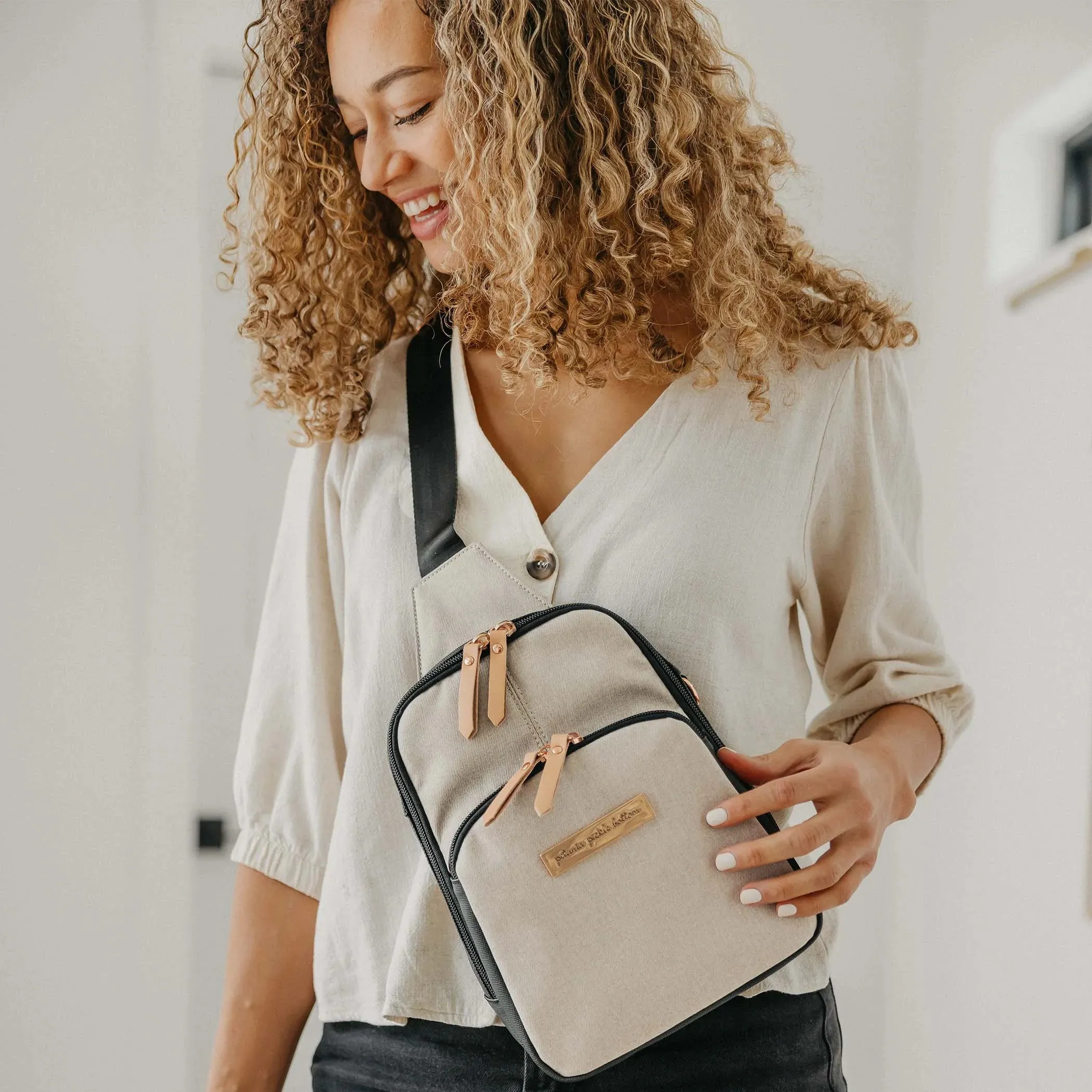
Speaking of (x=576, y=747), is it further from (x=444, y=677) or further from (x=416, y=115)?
(x=416, y=115)

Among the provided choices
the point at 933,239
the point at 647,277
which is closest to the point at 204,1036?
the point at 647,277

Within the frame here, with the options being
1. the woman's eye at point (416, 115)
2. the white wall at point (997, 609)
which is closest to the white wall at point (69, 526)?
the woman's eye at point (416, 115)

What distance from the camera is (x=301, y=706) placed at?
0.92 m

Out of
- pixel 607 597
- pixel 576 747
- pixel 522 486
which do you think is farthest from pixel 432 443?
pixel 576 747

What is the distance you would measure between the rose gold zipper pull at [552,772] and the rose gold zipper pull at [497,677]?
0.04 meters

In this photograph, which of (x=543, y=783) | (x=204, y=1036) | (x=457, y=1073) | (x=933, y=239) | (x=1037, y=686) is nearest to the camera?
(x=543, y=783)

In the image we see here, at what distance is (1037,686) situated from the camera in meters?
1.32

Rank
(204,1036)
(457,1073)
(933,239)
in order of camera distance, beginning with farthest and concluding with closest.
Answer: (933,239), (204,1036), (457,1073)

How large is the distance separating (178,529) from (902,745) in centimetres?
95

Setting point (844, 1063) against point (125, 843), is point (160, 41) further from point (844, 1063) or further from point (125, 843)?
point (844, 1063)

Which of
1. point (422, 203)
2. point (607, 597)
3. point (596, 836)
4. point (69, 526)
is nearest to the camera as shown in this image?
point (596, 836)

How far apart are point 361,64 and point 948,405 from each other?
1002 millimetres

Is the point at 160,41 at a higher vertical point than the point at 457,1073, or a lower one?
higher

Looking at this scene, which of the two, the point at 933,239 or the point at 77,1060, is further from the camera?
the point at 933,239
